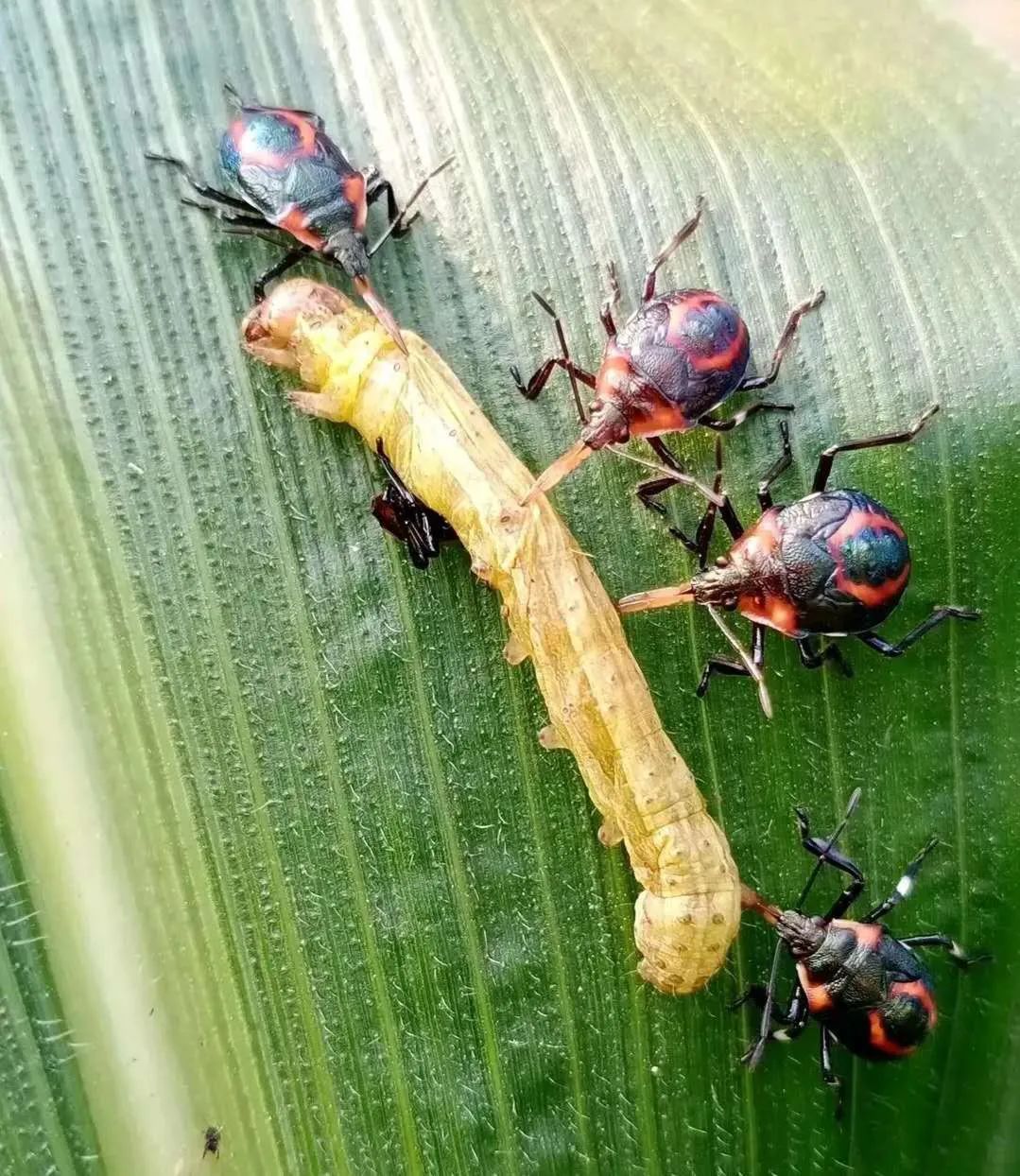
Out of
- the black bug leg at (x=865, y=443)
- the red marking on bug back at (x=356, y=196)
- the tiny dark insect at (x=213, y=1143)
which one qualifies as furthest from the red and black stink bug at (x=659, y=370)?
the tiny dark insect at (x=213, y=1143)

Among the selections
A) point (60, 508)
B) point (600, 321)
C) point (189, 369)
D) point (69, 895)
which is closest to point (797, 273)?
point (600, 321)

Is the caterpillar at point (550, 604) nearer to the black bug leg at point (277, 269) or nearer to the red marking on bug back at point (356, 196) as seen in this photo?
the black bug leg at point (277, 269)

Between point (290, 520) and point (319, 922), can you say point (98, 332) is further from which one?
point (319, 922)

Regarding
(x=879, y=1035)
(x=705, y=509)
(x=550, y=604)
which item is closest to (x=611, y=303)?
(x=705, y=509)

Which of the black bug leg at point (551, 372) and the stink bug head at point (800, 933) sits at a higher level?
the black bug leg at point (551, 372)

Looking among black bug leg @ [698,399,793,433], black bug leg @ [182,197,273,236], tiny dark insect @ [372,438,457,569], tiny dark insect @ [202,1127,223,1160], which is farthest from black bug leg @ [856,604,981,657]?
tiny dark insect @ [202,1127,223,1160]

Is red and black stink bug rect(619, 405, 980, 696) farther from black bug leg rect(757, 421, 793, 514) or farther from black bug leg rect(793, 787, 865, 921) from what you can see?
black bug leg rect(793, 787, 865, 921)

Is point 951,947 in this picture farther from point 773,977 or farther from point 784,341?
point 784,341
